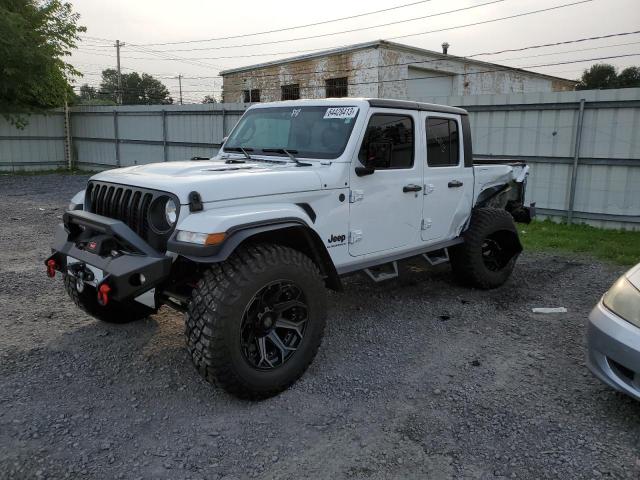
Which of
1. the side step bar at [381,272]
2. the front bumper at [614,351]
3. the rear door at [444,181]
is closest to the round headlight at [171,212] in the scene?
the side step bar at [381,272]

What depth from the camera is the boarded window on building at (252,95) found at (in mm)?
26609

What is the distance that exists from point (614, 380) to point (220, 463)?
231cm

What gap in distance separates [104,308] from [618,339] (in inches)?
149

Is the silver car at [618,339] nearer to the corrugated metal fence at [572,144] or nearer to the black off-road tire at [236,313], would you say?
the black off-road tire at [236,313]

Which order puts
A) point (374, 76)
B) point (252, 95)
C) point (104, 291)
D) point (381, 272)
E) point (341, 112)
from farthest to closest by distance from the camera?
point (252, 95) → point (374, 76) → point (381, 272) → point (341, 112) → point (104, 291)

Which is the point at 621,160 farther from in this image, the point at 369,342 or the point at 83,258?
the point at 83,258

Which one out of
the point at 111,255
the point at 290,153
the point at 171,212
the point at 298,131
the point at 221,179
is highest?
the point at 298,131

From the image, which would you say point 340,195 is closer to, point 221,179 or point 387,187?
point 387,187

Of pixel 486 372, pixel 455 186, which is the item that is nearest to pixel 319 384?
pixel 486 372

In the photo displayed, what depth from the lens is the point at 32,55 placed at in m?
16.5

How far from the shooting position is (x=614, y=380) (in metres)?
3.02

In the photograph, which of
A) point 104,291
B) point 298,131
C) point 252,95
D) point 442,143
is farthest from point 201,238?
point 252,95

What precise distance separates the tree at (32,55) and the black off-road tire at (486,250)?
1613cm

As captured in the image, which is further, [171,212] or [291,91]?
[291,91]
